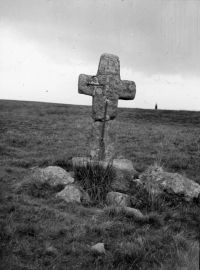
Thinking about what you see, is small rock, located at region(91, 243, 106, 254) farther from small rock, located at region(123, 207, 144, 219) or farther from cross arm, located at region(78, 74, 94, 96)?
cross arm, located at region(78, 74, 94, 96)

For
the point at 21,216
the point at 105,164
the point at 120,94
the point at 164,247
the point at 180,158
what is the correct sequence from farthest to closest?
1. the point at 180,158
2. the point at 120,94
3. the point at 105,164
4. the point at 21,216
5. the point at 164,247

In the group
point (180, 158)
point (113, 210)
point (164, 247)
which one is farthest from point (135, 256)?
point (180, 158)

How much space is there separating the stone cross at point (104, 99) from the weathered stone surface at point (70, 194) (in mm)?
2523

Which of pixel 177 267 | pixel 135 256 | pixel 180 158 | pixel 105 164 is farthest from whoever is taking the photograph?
pixel 180 158

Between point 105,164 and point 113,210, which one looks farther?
point 105,164

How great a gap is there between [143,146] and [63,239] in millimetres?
10300

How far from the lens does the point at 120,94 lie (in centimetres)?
1076

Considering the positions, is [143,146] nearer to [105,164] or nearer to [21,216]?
[105,164]

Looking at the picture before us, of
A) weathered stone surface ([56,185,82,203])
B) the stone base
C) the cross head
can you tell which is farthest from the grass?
the cross head

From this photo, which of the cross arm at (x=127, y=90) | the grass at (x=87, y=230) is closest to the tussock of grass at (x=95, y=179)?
the grass at (x=87, y=230)

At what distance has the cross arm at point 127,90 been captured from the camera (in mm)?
10773

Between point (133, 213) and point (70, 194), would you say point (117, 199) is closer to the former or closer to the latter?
point (133, 213)

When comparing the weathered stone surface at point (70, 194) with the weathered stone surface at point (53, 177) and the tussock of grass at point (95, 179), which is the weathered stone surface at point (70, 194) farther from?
the weathered stone surface at point (53, 177)

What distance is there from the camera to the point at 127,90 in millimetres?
10812
